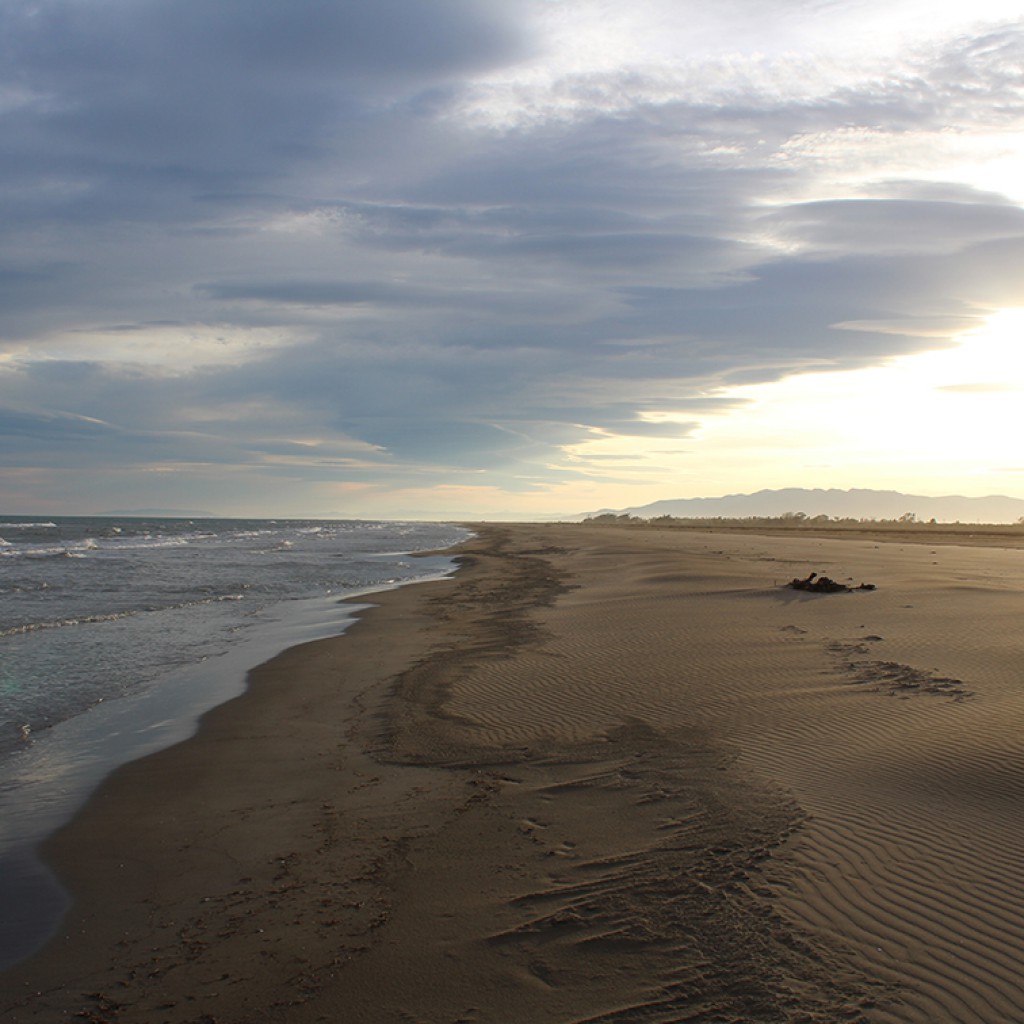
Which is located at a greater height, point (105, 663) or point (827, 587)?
point (827, 587)

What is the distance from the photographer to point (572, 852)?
16.8 feet

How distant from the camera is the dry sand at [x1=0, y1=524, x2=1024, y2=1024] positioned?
371cm

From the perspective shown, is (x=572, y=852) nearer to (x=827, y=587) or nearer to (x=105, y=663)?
(x=105, y=663)

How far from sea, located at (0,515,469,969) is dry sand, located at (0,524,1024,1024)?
361 millimetres

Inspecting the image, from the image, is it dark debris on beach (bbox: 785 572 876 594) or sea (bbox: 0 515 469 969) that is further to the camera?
dark debris on beach (bbox: 785 572 876 594)

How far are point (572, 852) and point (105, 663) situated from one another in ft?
31.2

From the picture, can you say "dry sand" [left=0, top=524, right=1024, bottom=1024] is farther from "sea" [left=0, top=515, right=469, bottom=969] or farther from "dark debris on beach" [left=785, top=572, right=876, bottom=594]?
"dark debris on beach" [left=785, top=572, right=876, bottom=594]

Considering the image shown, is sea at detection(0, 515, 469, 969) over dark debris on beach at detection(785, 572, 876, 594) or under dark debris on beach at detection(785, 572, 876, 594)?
under

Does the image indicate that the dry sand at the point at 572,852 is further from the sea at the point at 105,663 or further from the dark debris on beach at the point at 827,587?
the dark debris on beach at the point at 827,587

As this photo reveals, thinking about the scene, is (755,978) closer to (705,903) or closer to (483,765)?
(705,903)

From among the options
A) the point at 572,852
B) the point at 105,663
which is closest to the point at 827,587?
the point at 572,852

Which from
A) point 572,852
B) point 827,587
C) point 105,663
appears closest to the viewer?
point 572,852

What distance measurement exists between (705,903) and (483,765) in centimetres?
307

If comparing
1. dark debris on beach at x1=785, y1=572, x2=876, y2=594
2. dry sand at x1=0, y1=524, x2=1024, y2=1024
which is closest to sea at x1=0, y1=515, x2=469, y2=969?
dry sand at x1=0, y1=524, x2=1024, y2=1024
